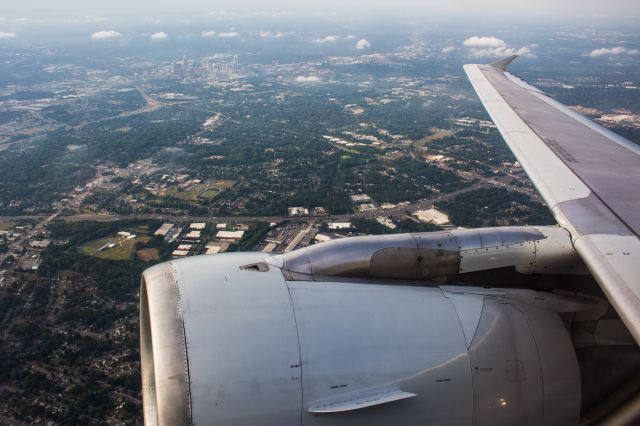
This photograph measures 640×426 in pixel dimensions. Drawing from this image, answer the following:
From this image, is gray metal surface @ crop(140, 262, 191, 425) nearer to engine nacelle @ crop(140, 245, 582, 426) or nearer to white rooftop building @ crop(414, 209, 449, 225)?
engine nacelle @ crop(140, 245, 582, 426)

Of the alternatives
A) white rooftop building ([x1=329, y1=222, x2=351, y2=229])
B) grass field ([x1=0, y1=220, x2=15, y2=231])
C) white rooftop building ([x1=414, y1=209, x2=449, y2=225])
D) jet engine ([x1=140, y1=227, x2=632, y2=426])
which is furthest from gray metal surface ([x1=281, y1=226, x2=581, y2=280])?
grass field ([x1=0, y1=220, x2=15, y2=231])

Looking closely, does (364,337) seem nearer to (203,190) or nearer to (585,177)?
(585,177)

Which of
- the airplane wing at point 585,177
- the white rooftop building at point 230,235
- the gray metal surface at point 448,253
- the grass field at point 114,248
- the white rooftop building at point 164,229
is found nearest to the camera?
the airplane wing at point 585,177

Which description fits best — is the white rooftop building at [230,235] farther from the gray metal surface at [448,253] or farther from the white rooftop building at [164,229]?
the gray metal surface at [448,253]

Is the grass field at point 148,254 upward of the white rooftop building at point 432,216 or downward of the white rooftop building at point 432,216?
downward

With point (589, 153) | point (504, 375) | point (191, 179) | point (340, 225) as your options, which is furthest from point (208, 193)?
point (504, 375)

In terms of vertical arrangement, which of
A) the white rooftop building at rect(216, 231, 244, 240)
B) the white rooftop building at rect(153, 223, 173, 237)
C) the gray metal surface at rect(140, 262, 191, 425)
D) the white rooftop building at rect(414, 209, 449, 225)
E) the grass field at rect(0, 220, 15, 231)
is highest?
the gray metal surface at rect(140, 262, 191, 425)

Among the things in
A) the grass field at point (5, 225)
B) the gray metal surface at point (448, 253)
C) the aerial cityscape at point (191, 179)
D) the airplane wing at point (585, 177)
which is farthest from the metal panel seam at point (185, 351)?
the grass field at point (5, 225)

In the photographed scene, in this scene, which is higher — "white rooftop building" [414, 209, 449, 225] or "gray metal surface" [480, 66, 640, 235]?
"gray metal surface" [480, 66, 640, 235]
